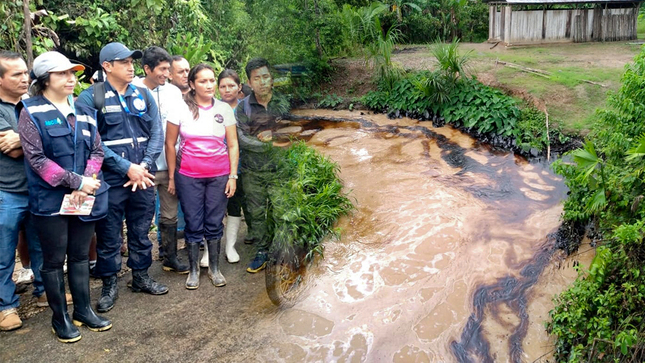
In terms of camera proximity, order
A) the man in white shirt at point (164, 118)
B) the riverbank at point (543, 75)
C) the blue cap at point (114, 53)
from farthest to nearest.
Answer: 1. the riverbank at point (543, 75)
2. the man in white shirt at point (164, 118)
3. the blue cap at point (114, 53)

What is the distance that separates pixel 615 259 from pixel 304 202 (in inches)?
109

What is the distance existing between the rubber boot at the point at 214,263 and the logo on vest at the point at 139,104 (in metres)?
1.16

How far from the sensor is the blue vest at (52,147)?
3.32 m

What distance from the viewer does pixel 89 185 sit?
135 inches

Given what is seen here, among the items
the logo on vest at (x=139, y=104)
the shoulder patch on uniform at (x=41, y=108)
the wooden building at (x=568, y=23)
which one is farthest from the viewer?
the wooden building at (x=568, y=23)

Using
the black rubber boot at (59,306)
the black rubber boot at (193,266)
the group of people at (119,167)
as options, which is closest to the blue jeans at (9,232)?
the group of people at (119,167)

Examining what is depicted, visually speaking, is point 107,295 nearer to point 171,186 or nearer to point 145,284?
point 145,284

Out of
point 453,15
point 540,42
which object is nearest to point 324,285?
point 540,42

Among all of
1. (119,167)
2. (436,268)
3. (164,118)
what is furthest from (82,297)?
(436,268)

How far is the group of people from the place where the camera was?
133 inches

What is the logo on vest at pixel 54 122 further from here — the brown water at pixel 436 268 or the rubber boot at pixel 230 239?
the brown water at pixel 436 268

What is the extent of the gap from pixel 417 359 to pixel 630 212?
1898mm

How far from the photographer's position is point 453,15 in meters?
15.4

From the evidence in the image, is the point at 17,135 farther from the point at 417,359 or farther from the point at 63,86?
the point at 417,359
